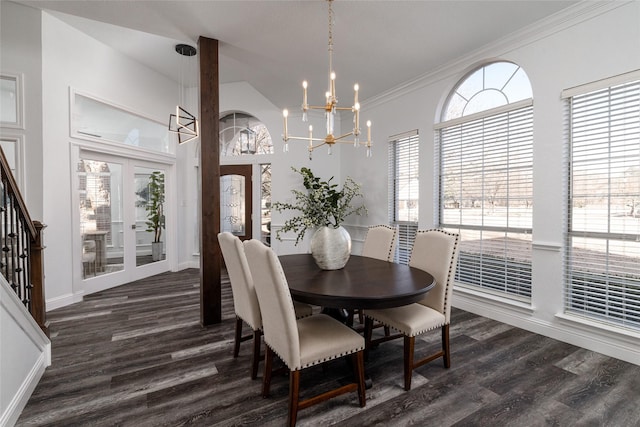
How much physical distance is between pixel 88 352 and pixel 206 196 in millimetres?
1667

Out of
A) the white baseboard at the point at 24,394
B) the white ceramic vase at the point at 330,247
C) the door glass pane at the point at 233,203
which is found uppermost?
the door glass pane at the point at 233,203

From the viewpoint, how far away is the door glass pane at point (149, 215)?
5098 millimetres

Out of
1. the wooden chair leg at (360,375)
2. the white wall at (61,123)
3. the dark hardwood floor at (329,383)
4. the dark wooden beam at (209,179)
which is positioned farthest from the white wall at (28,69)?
the wooden chair leg at (360,375)

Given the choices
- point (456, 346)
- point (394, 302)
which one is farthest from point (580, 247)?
point (394, 302)

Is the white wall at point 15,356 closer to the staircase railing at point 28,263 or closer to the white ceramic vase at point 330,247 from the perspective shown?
the staircase railing at point 28,263

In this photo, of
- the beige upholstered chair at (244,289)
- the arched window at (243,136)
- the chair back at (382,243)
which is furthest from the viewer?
the arched window at (243,136)

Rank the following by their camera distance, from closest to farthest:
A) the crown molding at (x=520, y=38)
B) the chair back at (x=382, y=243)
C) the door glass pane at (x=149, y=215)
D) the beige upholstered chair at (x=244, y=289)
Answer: the beige upholstered chair at (x=244, y=289)
the crown molding at (x=520, y=38)
the chair back at (x=382, y=243)
the door glass pane at (x=149, y=215)

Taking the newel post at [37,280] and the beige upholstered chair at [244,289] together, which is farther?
the newel post at [37,280]

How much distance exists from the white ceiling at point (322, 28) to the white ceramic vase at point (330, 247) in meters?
1.92

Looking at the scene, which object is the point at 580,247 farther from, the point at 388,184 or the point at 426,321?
the point at 388,184

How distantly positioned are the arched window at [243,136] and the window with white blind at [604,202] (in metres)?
4.43

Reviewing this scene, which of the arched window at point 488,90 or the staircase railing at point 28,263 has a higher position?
the arched window at point 488,90

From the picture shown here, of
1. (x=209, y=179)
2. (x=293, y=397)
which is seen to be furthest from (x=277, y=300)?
(x=209, y=179)

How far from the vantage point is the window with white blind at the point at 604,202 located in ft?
8.04
